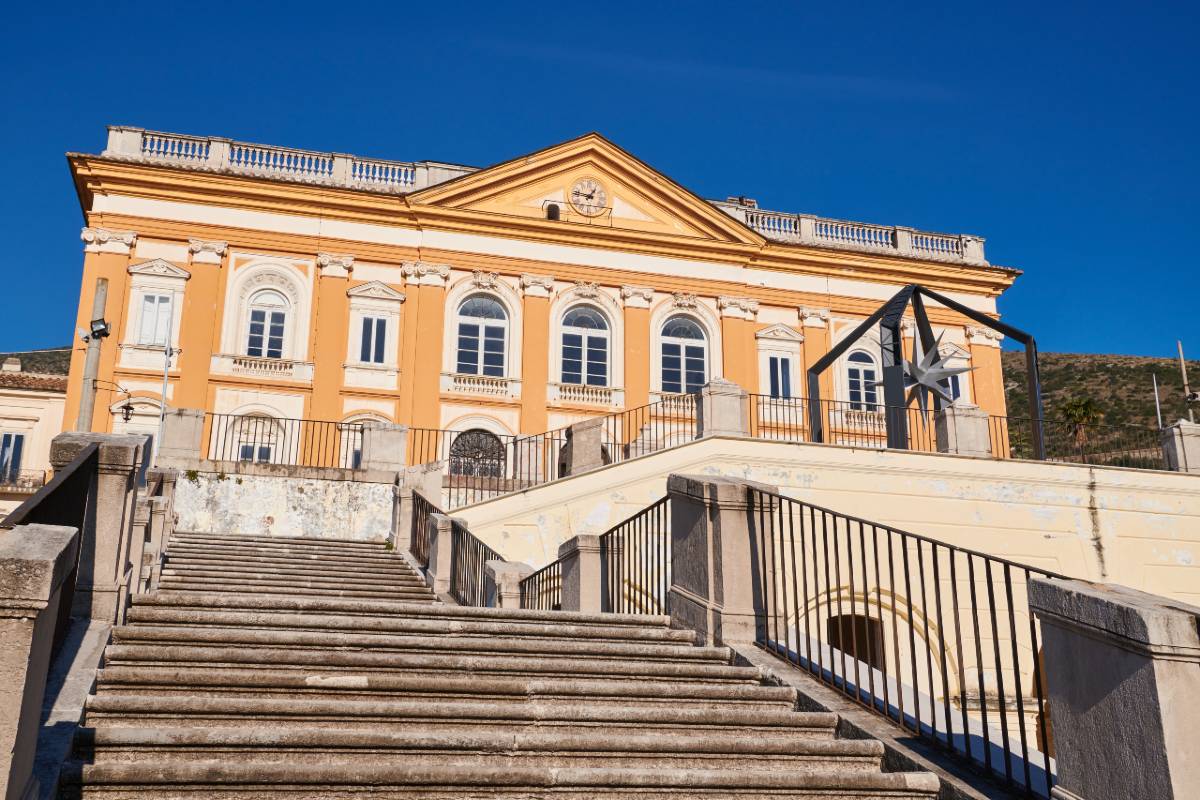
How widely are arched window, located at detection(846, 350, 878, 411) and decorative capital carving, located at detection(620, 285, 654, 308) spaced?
7.14m

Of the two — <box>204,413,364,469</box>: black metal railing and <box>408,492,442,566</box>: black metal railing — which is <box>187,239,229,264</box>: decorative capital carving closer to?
<box>204,413,364,469</box>: black metal railing

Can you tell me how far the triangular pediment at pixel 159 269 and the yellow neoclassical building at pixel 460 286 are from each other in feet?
0.20

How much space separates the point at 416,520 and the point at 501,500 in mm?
1381

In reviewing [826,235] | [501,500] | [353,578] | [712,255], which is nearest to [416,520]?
[501,500]

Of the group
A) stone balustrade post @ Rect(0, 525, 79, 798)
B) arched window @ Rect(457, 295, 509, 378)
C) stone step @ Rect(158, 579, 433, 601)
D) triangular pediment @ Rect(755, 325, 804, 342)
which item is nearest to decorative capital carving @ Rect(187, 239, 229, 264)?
arched window @ Rect(457, 295, 509, 378)

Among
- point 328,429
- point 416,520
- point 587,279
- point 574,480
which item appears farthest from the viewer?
point 587,279

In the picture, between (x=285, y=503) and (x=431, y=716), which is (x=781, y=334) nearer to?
(x=285, y=503)

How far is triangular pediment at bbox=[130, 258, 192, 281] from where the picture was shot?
2745cm

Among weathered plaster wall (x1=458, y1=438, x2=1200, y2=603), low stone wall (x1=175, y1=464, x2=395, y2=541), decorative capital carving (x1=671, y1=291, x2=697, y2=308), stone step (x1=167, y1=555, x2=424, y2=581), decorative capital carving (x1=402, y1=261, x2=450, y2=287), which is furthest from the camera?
decorative capital carving (x1=671, y1=291, x2=697, y2=308)

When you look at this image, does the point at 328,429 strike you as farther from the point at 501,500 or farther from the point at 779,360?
the point at 779,360

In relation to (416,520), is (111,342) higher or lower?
higher

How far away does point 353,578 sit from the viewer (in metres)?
12.5

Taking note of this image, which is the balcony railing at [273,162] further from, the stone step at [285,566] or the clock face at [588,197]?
the stone step at [285,566]

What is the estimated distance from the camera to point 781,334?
32.3 meters
